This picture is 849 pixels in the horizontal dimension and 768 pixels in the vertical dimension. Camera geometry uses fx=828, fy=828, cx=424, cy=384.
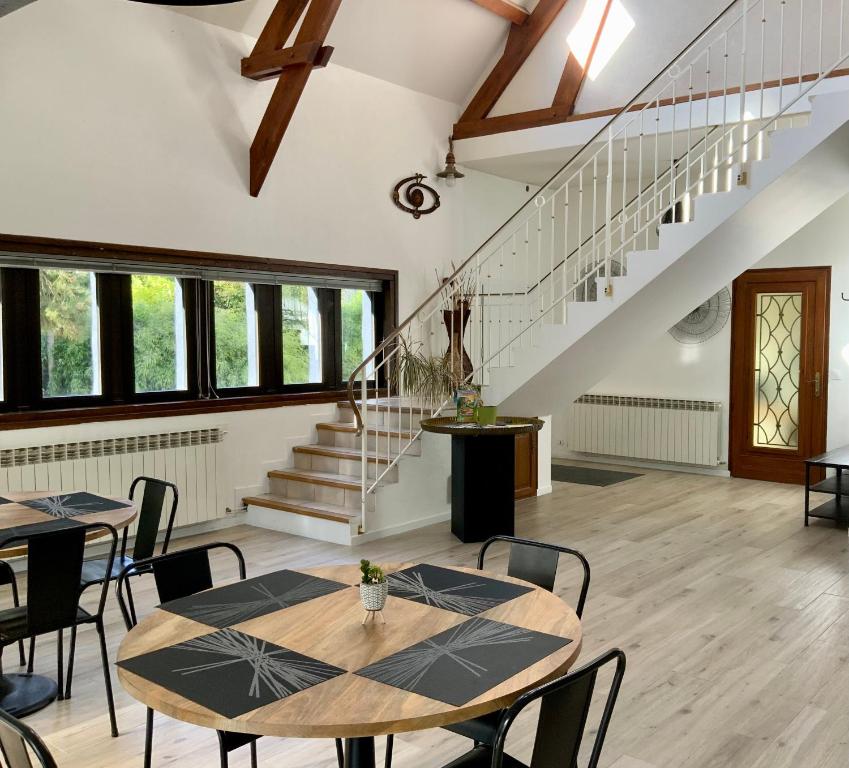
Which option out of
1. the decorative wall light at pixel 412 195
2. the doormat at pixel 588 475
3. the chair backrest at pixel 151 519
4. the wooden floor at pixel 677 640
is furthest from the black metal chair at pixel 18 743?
the doormat at pixel 588 475

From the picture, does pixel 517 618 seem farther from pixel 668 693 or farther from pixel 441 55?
pixel 441 55

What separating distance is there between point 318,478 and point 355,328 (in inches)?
→ 69.8

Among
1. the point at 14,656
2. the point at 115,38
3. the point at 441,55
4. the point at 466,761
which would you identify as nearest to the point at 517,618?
the point at 466,761

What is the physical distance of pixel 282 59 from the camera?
602cm

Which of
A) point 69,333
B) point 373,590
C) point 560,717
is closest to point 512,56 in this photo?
point 69,333

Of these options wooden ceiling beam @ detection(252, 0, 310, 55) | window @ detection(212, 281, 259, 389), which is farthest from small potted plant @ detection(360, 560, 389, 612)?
wooden ceiling beam @ detection(252, 0, 310, 55)

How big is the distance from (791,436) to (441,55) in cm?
509

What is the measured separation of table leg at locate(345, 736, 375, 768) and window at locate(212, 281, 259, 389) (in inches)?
186

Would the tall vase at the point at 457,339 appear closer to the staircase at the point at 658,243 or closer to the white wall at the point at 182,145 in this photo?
the staircase at the point at 658,243

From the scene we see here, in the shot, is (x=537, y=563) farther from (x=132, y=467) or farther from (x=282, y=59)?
(x=282, y=59)

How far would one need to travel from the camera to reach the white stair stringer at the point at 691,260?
4.91 meters

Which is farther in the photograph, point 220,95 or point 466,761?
point 220,95

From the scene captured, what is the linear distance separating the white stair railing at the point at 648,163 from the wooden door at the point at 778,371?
4.64 ft

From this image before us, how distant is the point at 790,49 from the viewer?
6.68 metres
